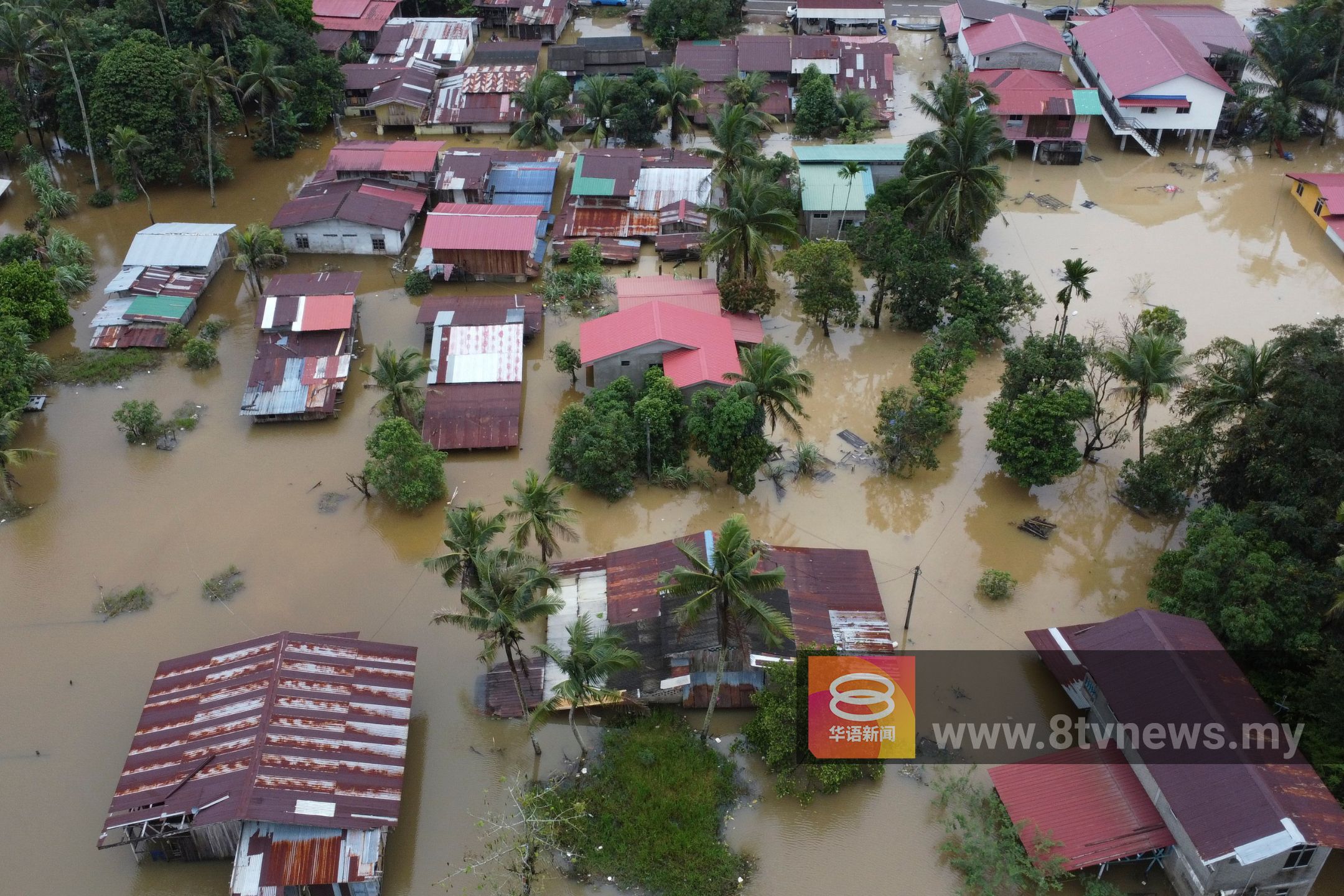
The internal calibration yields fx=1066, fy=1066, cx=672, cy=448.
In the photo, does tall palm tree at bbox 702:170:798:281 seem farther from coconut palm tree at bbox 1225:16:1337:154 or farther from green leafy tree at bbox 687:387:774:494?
coconut palm tree at bbox 1225:16:1337:154

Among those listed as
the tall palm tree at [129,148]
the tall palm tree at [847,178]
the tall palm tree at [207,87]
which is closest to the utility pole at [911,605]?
the tall palm tree at [847,178]

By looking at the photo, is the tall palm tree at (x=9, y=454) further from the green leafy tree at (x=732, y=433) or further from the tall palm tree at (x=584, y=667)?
the green leafy tree at (x=732, y=433)

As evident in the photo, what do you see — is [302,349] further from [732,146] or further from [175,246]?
[732,146]

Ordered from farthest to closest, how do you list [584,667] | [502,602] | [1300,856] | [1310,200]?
[1310,200]
[584,667]
[502,602]
[1300,856]

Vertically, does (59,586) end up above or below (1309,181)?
below

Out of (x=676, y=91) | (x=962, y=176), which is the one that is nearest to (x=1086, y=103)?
(x=962, y=176)

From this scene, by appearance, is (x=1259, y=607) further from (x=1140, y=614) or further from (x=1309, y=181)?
(x=1309, y=181)

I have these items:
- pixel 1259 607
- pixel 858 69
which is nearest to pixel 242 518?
pixel 1259 607
